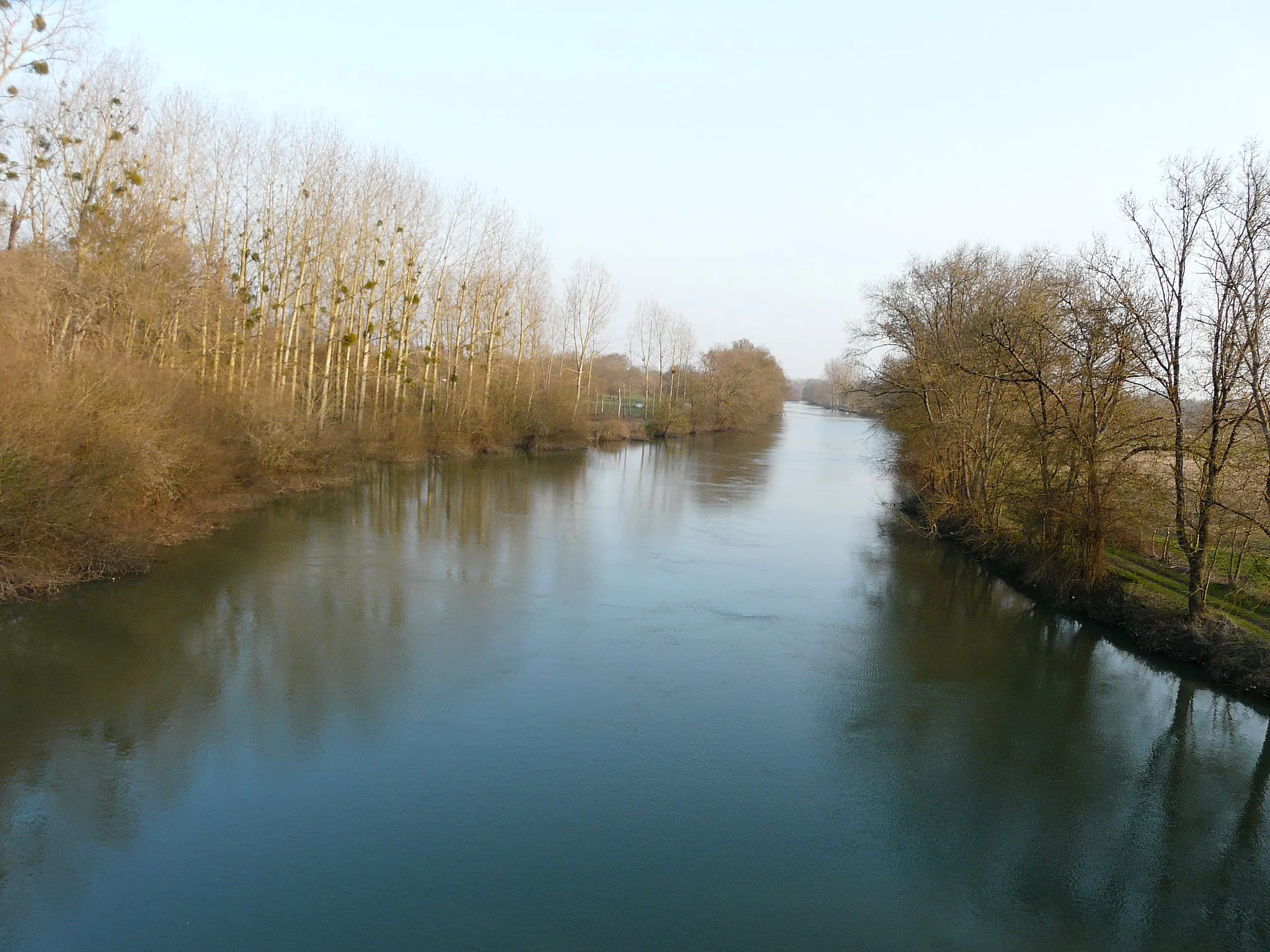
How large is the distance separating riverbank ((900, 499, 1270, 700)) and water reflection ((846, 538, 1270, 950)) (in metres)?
0.43

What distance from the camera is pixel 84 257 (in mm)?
16531

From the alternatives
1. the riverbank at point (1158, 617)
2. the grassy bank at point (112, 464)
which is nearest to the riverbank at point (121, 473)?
the grassy bank at point (112, 464)

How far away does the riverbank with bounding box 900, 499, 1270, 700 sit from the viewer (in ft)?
36.1

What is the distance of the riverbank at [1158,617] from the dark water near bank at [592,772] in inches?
18.8

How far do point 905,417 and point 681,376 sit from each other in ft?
119

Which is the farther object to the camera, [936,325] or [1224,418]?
[936,325]

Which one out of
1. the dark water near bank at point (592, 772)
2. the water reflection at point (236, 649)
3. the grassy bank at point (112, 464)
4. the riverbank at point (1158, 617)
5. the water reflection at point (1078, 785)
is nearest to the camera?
the dark water near bank at point (592, 772)

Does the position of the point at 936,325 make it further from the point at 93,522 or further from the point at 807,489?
the point at 93,522

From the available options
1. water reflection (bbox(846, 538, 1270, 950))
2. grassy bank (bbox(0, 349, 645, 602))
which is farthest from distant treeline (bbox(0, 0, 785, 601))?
water reflection (bbox(846, 538, 1270, 950))

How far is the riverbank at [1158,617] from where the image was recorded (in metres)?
11.0

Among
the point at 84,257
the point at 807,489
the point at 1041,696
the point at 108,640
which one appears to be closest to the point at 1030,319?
the point at 1041,696

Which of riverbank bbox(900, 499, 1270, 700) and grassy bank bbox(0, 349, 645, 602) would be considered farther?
riverbank bbox(900, 499, 1270, 700)

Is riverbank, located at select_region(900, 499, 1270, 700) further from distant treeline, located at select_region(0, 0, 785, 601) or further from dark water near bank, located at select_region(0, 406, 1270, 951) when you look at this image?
distant treeline, located at select_region(0, 0, 785, 601)

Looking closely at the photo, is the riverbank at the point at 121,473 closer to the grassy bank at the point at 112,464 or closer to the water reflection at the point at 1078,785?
the grassy bank at the point at 112,464
